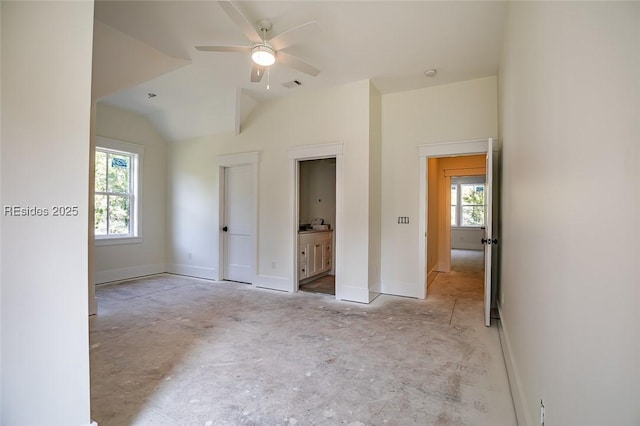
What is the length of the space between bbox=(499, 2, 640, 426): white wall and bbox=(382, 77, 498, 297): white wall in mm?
2510

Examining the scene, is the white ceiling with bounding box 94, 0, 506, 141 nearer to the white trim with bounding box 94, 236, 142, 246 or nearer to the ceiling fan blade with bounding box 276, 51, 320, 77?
the ceiling fan blade with bounding box 276, 51, 320, 77

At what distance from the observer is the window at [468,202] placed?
10086mm

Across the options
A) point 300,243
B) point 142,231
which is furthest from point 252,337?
point 142,231

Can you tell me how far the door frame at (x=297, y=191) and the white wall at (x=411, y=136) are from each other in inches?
29.2

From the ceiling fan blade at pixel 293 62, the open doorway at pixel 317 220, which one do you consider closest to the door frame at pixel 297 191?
the open doorway at pixel 317 220

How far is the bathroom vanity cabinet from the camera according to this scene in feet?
15.8

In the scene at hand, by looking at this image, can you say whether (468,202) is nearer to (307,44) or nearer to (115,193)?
(307,44)

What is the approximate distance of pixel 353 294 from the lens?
403 centimetres

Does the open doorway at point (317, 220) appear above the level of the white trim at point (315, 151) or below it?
below

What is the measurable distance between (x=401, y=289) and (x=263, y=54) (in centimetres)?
348

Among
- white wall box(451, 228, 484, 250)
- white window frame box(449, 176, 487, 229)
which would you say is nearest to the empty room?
white window frame box(449, 176, 487, 229)

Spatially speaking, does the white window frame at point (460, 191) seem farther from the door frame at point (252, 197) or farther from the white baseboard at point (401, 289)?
the door frame at point (252, 197)

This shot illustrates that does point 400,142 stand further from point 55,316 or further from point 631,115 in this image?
point 55,316

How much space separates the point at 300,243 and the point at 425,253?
1.92 meters
